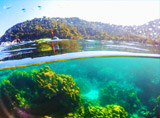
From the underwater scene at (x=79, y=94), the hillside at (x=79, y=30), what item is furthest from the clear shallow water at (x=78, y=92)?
the hillside at (x=79, y=30)

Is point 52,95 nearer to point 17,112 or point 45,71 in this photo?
point 45,71

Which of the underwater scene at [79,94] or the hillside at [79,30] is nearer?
the underwater scene at [79,94]

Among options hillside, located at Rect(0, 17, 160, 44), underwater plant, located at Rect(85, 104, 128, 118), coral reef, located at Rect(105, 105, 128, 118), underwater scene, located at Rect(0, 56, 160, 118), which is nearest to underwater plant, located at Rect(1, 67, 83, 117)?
underwater scene, located at Rect(0, 56, 160, 118)

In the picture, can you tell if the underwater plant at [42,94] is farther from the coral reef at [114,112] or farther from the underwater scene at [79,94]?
the coral reef at [114,112]

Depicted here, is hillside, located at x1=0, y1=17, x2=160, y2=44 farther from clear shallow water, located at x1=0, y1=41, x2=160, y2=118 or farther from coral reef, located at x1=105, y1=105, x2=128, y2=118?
coral reef, located at x1=105, y1=105, x2=128, y2=118

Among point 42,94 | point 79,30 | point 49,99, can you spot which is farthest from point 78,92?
point 79,30

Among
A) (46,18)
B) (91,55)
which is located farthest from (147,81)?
(46,18)

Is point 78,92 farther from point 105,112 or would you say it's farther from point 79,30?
point 79,30
